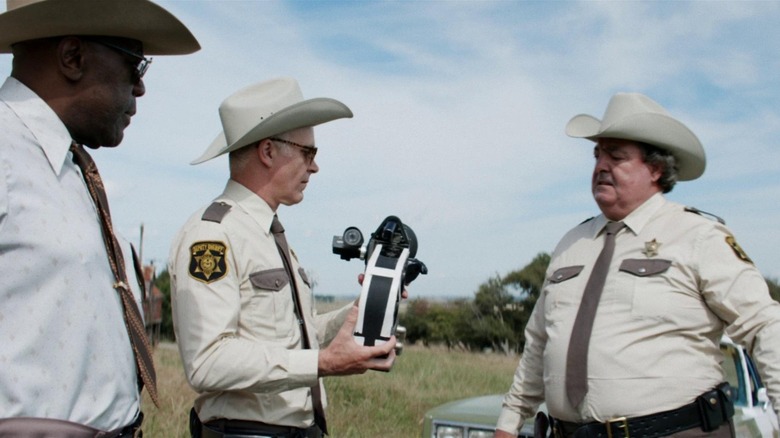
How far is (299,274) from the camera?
3443 millimetres

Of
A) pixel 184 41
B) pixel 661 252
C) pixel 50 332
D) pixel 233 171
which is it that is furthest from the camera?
pixel 661 252

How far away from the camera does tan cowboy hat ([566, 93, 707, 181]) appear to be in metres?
3.82

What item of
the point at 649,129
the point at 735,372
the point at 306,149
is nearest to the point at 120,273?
the point at 306,149

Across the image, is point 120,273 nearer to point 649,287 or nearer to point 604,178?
point 649,287

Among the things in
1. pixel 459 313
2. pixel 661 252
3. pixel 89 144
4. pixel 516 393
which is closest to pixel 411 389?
pixel 516 393

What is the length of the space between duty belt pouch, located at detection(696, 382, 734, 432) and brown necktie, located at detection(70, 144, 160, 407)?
2277mm

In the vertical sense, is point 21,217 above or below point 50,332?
above

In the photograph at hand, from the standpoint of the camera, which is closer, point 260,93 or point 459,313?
point 260,93

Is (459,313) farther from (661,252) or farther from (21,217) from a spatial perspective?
(21,217)

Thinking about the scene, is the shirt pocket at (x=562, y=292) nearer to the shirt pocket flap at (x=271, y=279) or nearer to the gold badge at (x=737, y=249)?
the gold badge at (x=737, y=249)

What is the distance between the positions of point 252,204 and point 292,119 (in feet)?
1.24

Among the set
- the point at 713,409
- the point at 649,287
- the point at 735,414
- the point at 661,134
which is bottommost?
the point at 735,414

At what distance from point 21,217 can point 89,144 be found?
50cm

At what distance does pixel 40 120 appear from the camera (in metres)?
2.19
